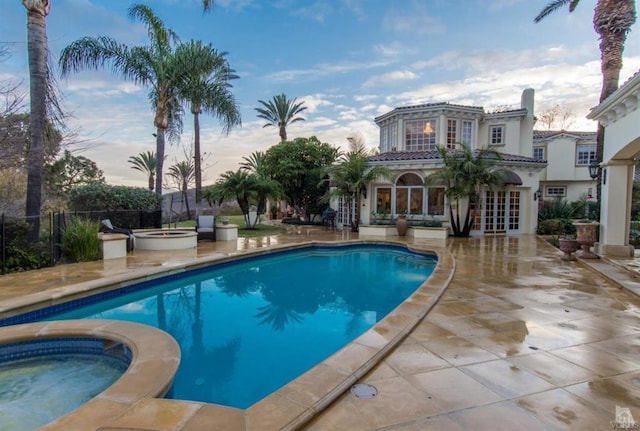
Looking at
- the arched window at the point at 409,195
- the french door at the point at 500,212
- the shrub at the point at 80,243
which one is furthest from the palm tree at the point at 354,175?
the shrub at the point at 80,243

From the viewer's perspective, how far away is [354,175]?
17.4 m

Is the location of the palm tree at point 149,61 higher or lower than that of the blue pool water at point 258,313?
higher

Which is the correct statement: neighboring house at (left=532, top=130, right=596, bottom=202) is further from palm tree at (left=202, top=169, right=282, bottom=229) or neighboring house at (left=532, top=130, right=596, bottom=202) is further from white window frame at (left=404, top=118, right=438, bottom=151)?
palm tree at (left=202, top=169, right=282, bottom=229)

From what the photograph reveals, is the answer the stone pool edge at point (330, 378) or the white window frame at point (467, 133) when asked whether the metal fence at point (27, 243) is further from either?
the white window frame at point (467, 133)

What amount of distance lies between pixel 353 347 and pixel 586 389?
2.29 metres

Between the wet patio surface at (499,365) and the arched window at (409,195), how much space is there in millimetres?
10154

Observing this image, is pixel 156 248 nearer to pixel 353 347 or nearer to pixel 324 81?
pixel 353 347

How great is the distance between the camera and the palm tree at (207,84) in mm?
15602

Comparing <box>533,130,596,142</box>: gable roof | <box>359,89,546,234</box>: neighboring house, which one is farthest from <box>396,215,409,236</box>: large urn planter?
<box>533,130,596,142</box>: gable roof

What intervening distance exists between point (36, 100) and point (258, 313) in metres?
8.26

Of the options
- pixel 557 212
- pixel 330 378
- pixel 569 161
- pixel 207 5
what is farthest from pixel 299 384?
pixel 569 161

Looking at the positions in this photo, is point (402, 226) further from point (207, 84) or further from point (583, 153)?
point (583, 153)

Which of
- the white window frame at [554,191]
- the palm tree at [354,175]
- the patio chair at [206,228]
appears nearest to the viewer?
the patio chair at [206,228]

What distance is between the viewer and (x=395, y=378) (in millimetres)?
→ 3467
